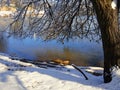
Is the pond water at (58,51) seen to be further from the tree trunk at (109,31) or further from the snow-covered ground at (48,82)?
the tree trunk at (109,31)

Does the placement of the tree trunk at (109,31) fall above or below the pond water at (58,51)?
above

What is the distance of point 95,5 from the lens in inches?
324

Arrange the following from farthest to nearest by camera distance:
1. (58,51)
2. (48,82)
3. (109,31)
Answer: (58,51)
(48,82)
(109,31)

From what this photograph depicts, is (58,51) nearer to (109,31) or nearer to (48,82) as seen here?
(48,82)

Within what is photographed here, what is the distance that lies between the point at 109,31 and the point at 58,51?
601 inches

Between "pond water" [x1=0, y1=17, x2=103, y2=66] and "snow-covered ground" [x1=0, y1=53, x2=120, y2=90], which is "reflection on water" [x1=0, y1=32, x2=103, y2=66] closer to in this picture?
"pond water" [x1=0, y1=17, x2=103, y2=66]

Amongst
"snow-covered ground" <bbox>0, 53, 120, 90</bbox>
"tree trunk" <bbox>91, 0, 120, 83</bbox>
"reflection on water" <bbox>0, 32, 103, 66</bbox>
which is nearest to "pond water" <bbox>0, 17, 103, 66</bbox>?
"reflection on water" <bbox>0, 32, 103, 66</bbox>

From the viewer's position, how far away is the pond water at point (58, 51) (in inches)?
821

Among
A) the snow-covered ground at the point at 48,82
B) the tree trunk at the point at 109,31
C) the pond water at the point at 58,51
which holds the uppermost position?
the tree trunk at the point at 109,31

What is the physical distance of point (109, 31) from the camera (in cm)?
816

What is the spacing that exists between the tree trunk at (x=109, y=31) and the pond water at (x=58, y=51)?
11.2 metres

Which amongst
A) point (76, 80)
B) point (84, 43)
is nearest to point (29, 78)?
point (76, 80)

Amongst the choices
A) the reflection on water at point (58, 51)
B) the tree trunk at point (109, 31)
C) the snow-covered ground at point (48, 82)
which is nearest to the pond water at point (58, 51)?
the reflection on water at point (58, 51)

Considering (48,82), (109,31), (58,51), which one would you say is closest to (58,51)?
(58,51)
